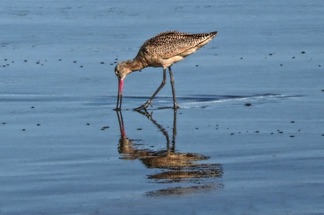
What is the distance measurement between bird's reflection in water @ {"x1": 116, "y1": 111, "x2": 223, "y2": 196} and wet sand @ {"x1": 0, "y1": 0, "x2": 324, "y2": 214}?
0.06ft

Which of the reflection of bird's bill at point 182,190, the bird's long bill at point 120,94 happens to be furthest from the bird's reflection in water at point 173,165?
the bird's long bill at point 120,94

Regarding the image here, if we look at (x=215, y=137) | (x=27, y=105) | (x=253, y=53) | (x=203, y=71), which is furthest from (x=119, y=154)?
(x=253, y=53)

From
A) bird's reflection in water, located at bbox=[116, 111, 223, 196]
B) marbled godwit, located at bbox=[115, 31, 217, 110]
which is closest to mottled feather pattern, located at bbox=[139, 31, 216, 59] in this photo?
marbled godwit, located at bbox=[115, 31, 217, 110]

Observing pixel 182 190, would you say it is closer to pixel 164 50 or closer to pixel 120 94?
pixel 120 94

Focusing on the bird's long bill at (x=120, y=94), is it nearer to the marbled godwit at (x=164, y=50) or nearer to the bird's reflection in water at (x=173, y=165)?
the marbled godwit at (x=164, y=50)

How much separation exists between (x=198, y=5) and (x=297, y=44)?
681 cm

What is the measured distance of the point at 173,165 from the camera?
36.6 ft

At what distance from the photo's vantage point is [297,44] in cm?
2005

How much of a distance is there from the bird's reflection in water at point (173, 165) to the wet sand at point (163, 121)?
2 centimetres

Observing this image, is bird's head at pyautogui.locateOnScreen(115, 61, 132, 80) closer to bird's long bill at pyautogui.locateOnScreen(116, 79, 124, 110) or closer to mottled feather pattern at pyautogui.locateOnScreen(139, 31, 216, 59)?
bird's long bill at pyautogui.locateOnScreen(116, 79, 124, 110)

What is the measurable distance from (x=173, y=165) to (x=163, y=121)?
9.24ft

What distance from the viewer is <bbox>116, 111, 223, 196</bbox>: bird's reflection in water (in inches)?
396

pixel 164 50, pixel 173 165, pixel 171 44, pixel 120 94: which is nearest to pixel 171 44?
pixel 171 44

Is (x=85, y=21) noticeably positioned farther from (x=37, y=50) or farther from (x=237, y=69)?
(x=237, y=69)
